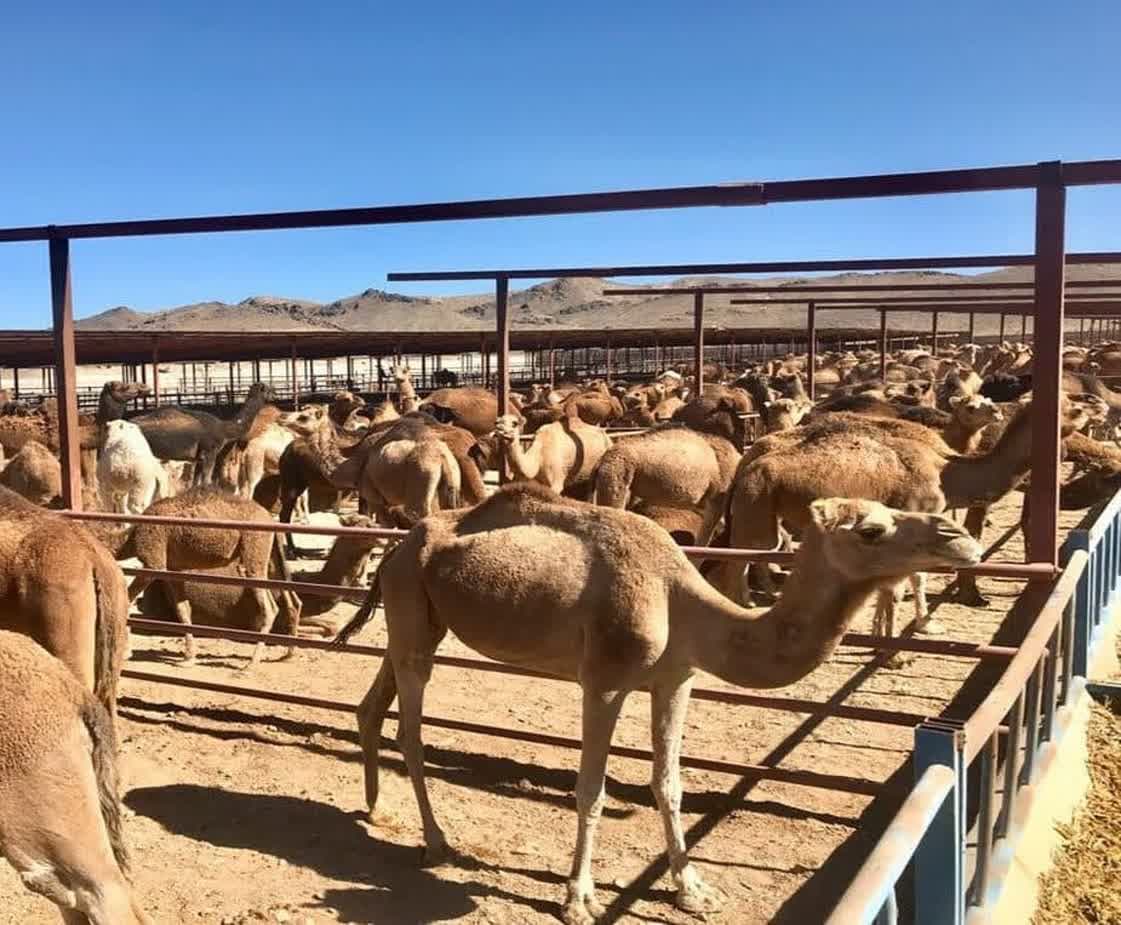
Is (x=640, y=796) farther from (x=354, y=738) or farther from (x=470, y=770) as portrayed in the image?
(x=354, y=738)

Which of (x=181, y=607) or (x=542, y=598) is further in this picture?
(x=181, y=607)

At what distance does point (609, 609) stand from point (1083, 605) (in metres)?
2.63

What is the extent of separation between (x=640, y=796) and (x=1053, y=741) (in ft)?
7.04

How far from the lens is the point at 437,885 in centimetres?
501

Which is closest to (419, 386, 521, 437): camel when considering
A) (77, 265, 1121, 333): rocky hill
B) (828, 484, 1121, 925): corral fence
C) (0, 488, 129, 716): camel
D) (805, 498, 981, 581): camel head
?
(0, 488, 129, 716): camel

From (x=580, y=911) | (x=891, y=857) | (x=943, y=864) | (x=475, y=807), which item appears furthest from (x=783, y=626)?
(x=475, y=807)

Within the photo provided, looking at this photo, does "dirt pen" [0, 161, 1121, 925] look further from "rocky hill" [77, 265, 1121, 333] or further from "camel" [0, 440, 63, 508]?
"rocky hill" [77, 265, 1121, 333]

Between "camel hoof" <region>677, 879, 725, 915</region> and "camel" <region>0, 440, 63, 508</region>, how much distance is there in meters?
11.4

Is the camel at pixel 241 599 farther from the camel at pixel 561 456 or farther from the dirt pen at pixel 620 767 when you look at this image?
the camel at pixel 561 456

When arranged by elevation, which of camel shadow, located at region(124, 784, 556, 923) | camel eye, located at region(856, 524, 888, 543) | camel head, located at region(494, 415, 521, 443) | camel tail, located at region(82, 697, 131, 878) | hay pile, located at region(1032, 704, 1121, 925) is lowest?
camel shadow, located at region(124, 784, 556, 923)

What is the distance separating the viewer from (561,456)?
13.9 meters

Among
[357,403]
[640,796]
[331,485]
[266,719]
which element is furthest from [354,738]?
[357,403]

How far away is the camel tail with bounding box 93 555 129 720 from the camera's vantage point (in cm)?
555

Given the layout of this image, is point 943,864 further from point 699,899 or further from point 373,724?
point 373,724
